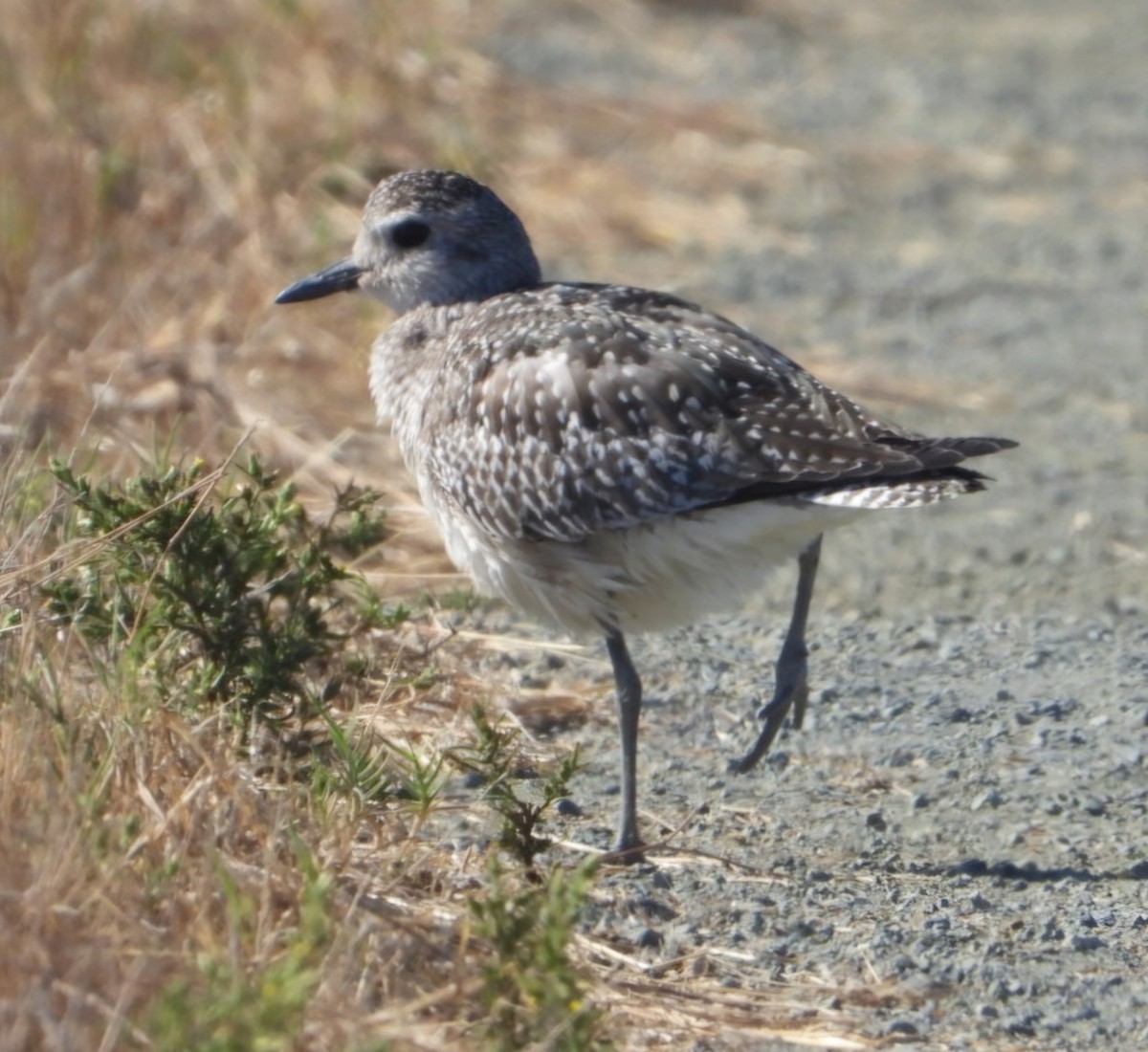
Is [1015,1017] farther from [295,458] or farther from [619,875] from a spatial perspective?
[295,458]

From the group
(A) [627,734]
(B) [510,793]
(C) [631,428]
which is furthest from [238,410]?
(B) [510,793]

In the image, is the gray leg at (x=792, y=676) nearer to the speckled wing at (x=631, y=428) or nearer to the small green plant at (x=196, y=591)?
the speckled wing at (x=631, y=428)

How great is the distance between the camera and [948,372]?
30.7 ft

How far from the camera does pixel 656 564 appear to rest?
17.5ft

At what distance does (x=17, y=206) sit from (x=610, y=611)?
15.5 feet

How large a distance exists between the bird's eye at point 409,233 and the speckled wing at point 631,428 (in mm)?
705

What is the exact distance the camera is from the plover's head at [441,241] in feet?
20.6

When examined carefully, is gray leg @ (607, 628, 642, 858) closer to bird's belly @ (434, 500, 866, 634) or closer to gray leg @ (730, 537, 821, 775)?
bird's belly @ (434, 500, 866, 634)

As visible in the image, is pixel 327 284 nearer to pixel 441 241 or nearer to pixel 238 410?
pixel 441 241

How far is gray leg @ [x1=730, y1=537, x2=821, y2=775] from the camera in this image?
560cm

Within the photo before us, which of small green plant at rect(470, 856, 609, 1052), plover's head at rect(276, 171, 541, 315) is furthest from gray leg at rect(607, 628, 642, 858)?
plover's head at rect(276, 171, 541, 315)

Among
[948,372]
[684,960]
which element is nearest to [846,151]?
[948,372]

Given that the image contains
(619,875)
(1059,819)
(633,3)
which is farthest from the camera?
(633,3)

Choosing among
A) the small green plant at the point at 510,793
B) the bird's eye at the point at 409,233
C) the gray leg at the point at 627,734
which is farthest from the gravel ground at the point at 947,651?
the bird's eye at the point at 409,233
